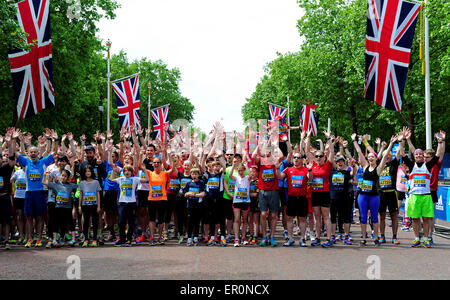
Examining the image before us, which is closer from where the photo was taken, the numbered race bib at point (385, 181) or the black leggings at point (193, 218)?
the black leggings at point (193, 218)

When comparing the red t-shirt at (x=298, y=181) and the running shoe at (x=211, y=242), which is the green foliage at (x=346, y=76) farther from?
the running shoe at (x=211, y=242)

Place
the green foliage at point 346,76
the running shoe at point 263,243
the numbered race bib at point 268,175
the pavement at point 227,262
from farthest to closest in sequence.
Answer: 1. the green foliage at point 346,76
2. the numbered race bib at point 268,175
3. the running shoe at point 263,243
4. the pavement at point 227,262

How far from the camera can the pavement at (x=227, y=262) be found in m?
6.78

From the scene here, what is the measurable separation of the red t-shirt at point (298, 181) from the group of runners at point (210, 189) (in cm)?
2

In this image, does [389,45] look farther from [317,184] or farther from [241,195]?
[241,195]

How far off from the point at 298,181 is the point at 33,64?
8.32 metres

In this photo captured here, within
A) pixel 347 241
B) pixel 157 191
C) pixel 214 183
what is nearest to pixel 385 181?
pixel 347 241

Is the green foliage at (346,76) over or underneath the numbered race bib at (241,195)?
over

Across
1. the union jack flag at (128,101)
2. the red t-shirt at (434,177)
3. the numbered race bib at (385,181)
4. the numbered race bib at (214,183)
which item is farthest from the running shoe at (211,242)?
the union jack flag at (128,101)

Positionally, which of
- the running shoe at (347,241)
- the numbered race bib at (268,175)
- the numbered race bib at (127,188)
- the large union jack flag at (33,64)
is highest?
the large union jack flag at (33,64)

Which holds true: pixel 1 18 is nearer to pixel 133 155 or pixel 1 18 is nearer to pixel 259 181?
pixel 133 155

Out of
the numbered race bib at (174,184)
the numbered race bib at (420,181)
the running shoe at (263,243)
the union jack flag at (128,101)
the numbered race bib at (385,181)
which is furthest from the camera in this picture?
the union jack flag at (128,101)

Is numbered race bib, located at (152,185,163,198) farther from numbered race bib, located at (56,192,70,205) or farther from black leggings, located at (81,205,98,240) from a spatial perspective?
numbered race bib, located at (56,192,70,205)

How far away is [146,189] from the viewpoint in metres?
11.5
